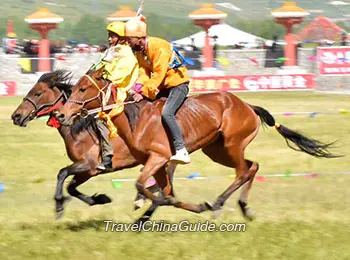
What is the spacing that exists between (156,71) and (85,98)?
74 cm

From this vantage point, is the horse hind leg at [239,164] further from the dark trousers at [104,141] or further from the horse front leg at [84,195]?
the horse front leg at [84,195]

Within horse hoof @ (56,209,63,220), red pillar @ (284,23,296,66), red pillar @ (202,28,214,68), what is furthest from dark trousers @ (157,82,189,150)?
red pillar @ (284,23,296,66)

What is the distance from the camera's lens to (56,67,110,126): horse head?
779 centimetres

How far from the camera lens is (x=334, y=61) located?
92.0ft

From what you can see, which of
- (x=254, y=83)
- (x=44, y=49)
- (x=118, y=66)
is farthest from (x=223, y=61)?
(x=118, y=66)

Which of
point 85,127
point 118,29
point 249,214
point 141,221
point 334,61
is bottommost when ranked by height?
point 334,61

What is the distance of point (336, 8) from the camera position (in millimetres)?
74312

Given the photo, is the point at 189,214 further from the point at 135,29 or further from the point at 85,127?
the point at 135,29

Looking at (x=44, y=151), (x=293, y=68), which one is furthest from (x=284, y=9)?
(x=44, y=151)

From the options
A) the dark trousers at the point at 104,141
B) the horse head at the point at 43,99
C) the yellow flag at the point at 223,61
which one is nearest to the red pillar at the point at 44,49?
the yellow flag at the point at 223,61

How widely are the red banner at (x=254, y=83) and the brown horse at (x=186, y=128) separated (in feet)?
57.0

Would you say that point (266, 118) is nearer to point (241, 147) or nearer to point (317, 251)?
point (241, 147)

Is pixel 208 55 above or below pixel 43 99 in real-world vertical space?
below

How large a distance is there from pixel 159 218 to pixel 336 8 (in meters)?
68.2
